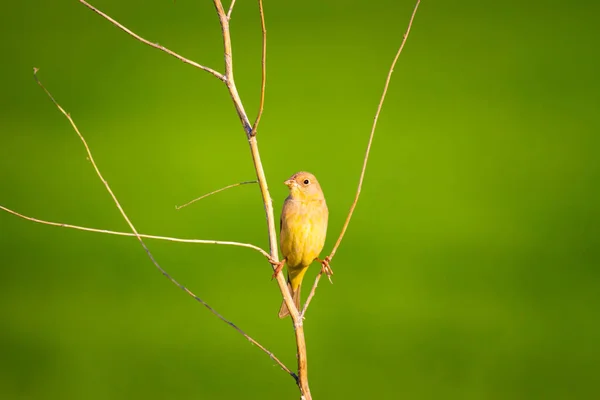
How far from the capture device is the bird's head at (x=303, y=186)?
2.07 metres

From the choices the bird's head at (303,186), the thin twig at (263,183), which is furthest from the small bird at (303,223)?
the thin twig at (263,183)

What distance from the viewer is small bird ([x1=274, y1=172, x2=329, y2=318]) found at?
6.69 feet

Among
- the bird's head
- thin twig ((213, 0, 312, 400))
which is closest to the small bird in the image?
the bird's head

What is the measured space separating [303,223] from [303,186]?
0.42ft

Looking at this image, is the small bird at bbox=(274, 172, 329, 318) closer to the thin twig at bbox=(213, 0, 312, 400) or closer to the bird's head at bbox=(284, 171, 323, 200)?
the bird's head at bbox=(284, 171, 323, 200)

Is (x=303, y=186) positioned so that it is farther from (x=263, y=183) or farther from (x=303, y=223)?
(x=263, y=183)

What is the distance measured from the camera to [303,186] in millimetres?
2070

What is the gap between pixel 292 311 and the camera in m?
1.16

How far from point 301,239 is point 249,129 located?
94cm

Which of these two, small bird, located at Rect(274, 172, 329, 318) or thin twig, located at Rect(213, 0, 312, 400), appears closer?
thin twig, located at Rect(213, 0, 312, 400)

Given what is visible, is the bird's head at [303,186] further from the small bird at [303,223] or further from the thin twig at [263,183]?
the thin twig at [263,183]

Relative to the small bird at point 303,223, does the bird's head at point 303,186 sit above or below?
above

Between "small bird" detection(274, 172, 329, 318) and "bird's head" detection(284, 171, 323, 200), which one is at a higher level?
"bird's head" detection(284, 171, 323, 200)

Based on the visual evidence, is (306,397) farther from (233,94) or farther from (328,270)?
(328,270)
